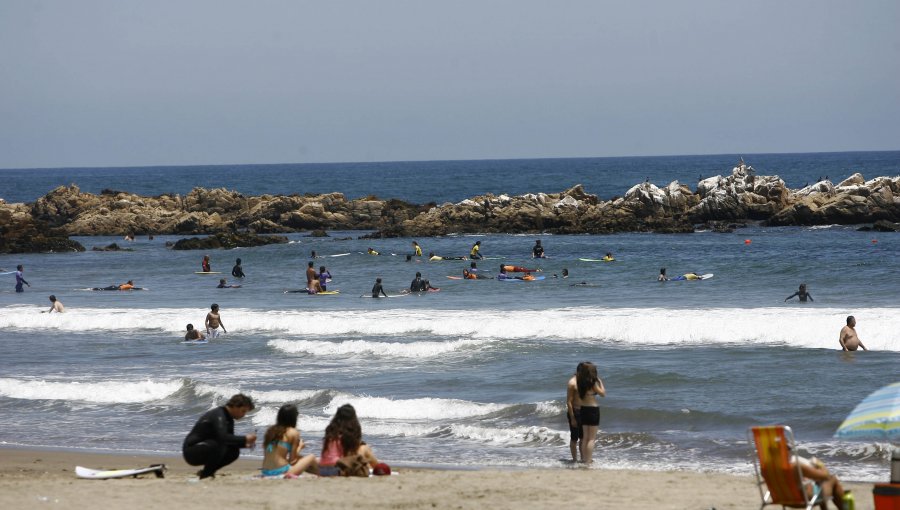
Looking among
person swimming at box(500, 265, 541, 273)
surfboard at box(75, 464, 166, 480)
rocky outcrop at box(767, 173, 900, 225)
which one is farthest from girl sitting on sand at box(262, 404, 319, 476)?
rocky outcrop at box(767, 173, 900, 225)

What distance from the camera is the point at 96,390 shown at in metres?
17.5

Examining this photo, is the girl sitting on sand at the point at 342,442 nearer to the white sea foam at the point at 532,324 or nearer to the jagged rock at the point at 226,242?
the white sea foam at the point at 532,324

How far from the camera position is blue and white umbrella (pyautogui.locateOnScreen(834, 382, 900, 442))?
26.2 feet

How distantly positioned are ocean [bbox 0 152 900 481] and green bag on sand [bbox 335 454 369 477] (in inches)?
85.1

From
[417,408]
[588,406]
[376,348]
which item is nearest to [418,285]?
[376,348]

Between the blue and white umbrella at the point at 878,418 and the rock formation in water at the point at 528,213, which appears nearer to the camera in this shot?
the blue and white umbrella at the point at 878,418

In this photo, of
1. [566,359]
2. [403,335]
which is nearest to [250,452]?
[566,359]

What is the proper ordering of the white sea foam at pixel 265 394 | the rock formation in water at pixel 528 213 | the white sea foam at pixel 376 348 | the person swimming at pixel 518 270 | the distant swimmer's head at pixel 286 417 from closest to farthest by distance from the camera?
the distant swimmer's head at pixel 286 417 < the white sea foam at pixel 265 394 < the white sea foam at pixel 376 348 < the person swimming at pixel 518 270 < the rock formation in water at pixel 528 213

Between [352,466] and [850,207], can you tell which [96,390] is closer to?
[352,466]

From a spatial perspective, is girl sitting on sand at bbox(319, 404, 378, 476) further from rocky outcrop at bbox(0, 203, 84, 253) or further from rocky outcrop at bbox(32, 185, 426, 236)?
rocky outcrop at bbox(32, 185, 426, 236)

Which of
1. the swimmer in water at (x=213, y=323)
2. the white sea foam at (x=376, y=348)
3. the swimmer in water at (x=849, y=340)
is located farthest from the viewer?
the swimmer in water at (x=213, y=323)

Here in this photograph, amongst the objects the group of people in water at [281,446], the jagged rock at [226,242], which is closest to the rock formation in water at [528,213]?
the jagged rock at [226,242]

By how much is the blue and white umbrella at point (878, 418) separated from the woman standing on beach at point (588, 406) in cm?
411

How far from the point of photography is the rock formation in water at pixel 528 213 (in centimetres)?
5100
